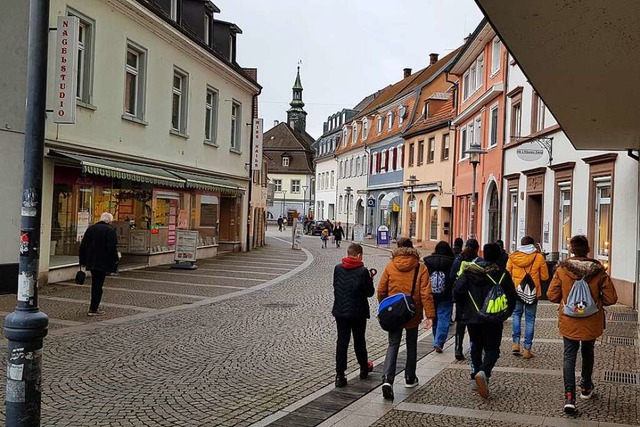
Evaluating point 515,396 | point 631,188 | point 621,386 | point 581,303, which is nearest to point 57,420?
point 515,396

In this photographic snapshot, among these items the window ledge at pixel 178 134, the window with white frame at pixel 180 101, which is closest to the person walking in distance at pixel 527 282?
the window ledge at pixel 178 134

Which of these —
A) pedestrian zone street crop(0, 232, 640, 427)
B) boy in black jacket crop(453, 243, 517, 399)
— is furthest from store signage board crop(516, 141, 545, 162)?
boy in black jacket crop(453, 243, 517, 399)

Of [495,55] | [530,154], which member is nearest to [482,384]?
[530,154]

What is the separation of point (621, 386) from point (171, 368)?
205 inches

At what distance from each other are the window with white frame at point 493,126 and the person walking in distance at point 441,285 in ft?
57.2

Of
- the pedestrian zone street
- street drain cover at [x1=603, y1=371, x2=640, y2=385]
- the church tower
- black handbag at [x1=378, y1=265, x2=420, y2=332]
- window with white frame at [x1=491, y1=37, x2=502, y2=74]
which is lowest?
the pedestrian zone street

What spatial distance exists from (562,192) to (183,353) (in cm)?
1364

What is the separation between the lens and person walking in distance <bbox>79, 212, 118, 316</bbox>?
1141 centimetres

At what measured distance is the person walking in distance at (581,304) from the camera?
6535 mm

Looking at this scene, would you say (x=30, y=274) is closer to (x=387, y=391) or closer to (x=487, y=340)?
(x=387, y=391)

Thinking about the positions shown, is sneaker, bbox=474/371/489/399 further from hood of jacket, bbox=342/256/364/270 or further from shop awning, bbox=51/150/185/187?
shop awning, bbox=51/150/185/187

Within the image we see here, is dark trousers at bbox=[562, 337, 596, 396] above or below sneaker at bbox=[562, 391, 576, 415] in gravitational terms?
above

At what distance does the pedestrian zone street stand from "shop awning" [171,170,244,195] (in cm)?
798

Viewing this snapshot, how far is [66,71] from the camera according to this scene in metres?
13.8
